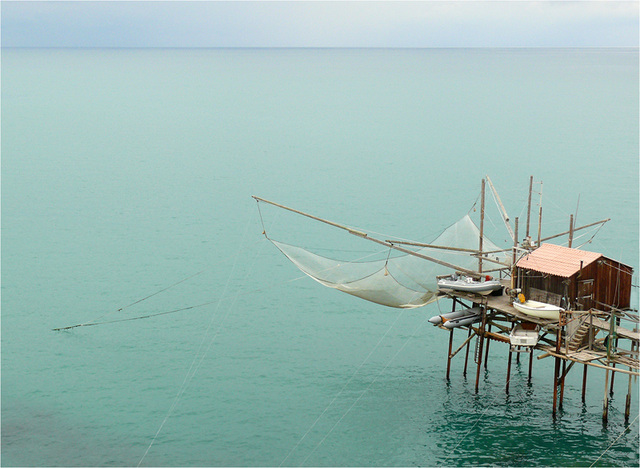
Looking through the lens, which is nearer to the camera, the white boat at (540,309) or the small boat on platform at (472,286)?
the white boat at (540,309)

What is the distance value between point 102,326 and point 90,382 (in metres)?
7.27

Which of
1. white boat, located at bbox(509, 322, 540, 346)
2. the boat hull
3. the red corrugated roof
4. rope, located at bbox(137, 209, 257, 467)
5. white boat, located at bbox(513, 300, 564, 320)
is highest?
the red corrugated roof

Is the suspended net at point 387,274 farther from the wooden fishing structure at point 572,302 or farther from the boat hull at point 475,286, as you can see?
the wooden fishing structure at point 572,302

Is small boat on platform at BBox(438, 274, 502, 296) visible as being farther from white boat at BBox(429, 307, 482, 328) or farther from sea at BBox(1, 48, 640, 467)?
sea at BBox(1, 48, 640, 467)

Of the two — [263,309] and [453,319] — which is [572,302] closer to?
[453,319]

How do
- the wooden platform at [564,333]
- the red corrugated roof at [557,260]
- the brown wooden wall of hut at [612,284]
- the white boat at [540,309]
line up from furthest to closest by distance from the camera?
1. the brown wooden wall of hut at [612,284]
2. the red corrugated roof at [557,260]
3. the white boat at [540,309]
4. the wooden platform at [564,333]

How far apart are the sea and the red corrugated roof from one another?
5.30 metres

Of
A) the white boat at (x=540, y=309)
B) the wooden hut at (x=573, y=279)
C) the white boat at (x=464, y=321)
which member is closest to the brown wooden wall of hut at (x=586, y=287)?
the wooden hut at (x=573, y=279)

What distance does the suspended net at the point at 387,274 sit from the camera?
3584 cm

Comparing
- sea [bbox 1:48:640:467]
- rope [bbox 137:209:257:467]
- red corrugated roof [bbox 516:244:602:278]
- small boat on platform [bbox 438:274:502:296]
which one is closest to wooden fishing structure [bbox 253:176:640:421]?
red corrugated roof [bbox 516:244:602:278]

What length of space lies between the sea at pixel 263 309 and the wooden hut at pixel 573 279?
3.93 metres

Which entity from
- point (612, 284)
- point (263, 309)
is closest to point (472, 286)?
point (612, 284)

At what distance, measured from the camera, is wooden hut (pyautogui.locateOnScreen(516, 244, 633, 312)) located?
33.2m

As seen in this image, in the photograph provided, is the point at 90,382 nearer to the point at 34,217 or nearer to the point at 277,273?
the point at 277,273
